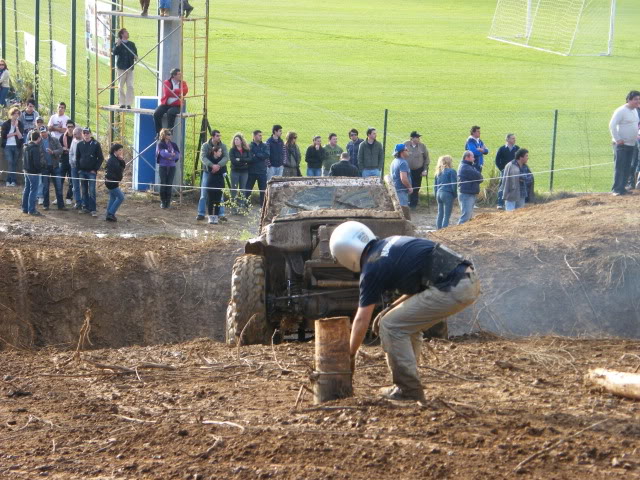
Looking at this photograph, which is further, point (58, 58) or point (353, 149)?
point (58, 58)

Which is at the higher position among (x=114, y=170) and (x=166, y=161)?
(x=166, y=161)

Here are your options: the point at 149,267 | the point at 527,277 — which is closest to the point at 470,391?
the point at 527,277

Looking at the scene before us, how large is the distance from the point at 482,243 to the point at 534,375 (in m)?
6.96

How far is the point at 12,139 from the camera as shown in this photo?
2120 cm

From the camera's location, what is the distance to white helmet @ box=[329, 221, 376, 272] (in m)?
7.20

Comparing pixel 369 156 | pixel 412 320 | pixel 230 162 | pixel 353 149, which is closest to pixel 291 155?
pixel 353 149

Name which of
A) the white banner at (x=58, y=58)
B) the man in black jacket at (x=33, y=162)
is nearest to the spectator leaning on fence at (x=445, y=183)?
the man in black jacket at (x=33, y=162)

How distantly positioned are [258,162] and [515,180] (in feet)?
16.9

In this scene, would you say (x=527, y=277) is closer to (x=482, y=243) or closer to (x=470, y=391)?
(x=482, y=243)

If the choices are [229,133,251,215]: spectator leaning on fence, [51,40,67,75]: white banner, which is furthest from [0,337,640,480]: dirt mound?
[51,40,67,75]: white banner

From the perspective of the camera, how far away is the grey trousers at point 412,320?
7.33 m

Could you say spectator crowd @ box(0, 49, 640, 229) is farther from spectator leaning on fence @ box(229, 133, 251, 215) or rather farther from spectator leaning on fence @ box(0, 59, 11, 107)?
spectator leaning on fence @ box(0, 59, 11, 107)

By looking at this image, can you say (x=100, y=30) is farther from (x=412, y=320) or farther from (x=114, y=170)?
(x=412, y=320)

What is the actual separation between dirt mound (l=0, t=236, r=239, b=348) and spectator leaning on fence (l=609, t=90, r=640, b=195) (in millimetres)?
6957
